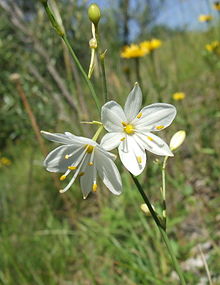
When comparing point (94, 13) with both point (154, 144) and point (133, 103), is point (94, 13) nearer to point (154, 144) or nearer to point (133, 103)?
point (133, 103)

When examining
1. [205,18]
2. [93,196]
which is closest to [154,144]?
[93,196]

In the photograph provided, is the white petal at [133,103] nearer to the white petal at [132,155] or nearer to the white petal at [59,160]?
the white petal at [132,155]

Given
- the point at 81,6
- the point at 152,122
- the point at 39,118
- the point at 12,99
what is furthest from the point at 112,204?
the point at 81,6

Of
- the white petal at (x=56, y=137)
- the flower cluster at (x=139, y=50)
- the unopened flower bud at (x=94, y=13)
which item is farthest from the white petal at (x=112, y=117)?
the flower cluster at (x=139, y=50)

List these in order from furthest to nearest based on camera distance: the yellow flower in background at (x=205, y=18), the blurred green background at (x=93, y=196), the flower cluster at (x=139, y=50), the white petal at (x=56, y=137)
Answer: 1. the yellow flower in background at (x=205, y=18)
2. the flower cluster at (x=139, y=50)
3. the blurred green background at (x=93, y=196)
4. the white petal at (x=56, y=137)

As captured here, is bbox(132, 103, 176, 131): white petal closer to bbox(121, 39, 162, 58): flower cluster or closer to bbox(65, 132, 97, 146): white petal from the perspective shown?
bbox(65, 132, 97, 146): white petal

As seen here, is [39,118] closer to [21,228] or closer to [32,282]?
[21,228]

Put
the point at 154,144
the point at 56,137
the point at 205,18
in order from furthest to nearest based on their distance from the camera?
the point at 205,18 → the point at 154,144 → the point at 56,137
